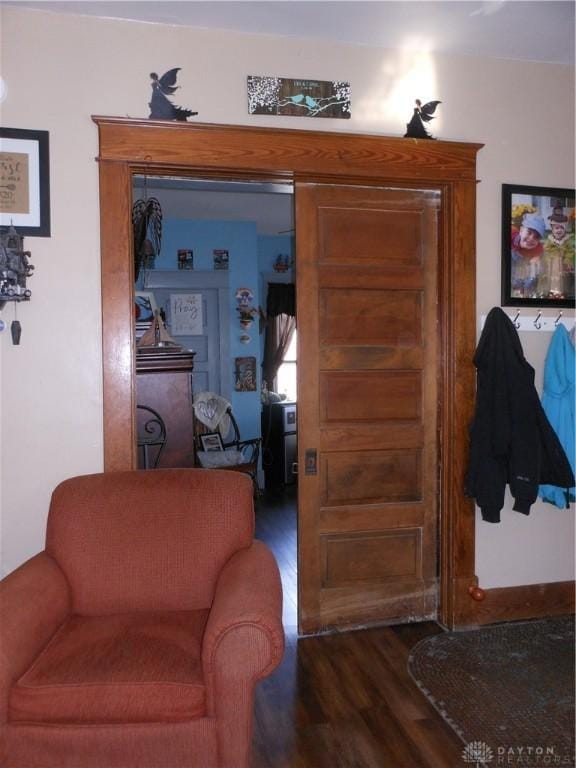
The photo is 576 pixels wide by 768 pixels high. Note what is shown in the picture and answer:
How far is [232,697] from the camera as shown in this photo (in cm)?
160

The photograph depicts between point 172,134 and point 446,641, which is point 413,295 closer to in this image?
point 172,134

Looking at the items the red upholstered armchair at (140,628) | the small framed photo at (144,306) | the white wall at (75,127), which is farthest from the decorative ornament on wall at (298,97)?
the small framed photo at (144,306)

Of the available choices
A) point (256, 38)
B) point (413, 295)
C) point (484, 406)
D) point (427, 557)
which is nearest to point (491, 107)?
point (413, 295)

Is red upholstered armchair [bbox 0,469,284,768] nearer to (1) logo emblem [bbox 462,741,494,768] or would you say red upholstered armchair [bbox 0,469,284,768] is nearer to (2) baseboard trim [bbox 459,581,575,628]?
(1) logo emblem [bbox 462,741,494,768]

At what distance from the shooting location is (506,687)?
2.31m

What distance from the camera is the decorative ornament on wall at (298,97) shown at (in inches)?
102

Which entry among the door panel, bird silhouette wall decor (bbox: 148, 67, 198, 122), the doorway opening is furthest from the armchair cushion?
the doorway opening

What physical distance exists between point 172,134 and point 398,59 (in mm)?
1132

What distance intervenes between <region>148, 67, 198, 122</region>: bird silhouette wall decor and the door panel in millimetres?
642

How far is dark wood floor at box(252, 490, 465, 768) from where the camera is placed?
6.33 feet

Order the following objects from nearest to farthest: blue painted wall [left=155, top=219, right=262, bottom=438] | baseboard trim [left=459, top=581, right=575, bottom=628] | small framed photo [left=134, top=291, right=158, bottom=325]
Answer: baseboard trim [left=459, top=581, right=575, bottom=628]
small framed photo [left=134, top=291, right=158, bottom=325]
blue painted wall [left=155, top=219, right=262, bottom=438]

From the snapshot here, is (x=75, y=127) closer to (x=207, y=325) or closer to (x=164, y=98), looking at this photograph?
(x=164, y=98)

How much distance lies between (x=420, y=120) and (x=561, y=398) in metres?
1.50

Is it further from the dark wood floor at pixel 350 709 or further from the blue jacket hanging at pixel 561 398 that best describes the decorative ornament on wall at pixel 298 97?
the dark wood floor at pixel 350 709
